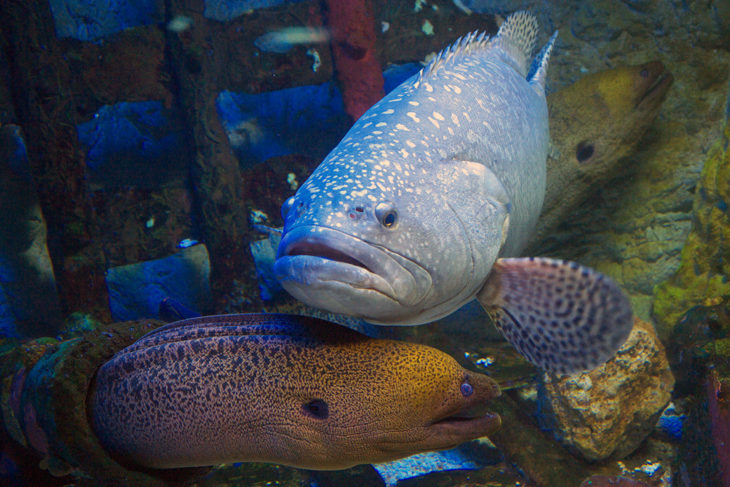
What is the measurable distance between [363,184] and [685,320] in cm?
298

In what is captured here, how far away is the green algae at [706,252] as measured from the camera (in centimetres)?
319

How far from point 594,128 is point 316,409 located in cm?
364

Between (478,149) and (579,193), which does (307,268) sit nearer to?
(478,149)

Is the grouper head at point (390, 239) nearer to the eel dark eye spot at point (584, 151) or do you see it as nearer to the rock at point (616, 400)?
the rock at point (616, 400)

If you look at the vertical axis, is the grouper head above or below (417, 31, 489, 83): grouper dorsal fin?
below

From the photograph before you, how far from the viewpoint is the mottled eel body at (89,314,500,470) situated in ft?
5.09

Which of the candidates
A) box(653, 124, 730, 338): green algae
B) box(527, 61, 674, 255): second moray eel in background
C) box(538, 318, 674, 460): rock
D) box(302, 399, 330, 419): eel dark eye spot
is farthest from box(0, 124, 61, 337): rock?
box(653, 124, 730, 338): green algae

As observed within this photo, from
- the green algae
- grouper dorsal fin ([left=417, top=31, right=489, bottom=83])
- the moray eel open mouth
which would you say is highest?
grouper dorsal fin ([left=417, top=31, right=489, bottom=83])

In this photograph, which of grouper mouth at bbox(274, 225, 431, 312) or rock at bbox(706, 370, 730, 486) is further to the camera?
rock at bbox(706, 370, 730, 486)

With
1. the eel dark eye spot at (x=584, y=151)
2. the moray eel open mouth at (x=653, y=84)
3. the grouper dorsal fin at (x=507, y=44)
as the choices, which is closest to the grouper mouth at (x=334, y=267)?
the grouper dorsal fin at (x=507, y=44)

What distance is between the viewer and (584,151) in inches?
151

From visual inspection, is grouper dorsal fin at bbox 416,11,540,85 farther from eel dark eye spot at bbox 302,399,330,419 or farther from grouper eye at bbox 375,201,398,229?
eel dark eye spot at bbox 302,399,330,419

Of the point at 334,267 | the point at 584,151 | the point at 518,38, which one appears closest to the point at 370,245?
the point at 334,267

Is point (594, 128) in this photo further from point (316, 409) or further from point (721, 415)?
point (316, 409)
